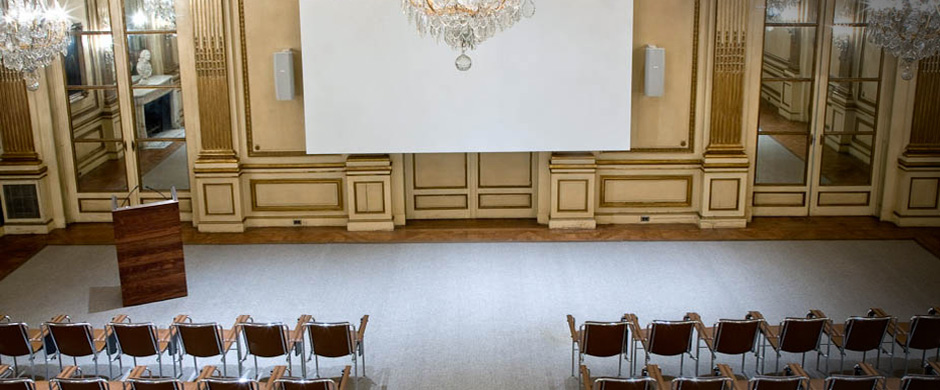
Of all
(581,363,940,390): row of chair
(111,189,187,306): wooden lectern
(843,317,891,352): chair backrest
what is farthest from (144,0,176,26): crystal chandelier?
(843,317,891,352): chair backrest

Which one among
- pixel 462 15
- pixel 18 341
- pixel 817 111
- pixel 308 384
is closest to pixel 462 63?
pixel 462 15

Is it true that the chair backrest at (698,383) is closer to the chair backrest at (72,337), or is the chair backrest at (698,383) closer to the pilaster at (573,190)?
the chair backrest at (72,337)

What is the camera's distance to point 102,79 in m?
10.3

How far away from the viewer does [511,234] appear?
10.1 metres

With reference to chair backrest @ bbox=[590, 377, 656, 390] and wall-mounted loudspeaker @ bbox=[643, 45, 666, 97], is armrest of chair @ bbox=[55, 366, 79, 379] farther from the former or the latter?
wall-mounted loudspeaker @ bbox=[643, 45, 666, 97]

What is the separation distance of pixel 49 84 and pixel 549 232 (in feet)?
18.4

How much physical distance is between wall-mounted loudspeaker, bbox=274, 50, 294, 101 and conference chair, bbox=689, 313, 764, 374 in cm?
502

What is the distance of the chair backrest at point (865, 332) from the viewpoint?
6.60 meters

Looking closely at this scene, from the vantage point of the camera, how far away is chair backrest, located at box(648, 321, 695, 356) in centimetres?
660

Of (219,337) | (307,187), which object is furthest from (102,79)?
(219,337)

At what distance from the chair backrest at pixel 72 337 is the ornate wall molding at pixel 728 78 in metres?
6.39

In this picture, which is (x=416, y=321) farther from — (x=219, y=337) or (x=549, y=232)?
(x=549, y=232)

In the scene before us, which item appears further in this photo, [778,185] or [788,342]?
[778,185]

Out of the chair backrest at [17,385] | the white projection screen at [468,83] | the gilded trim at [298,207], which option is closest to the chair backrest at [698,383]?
the chair backrest at [17,385]
